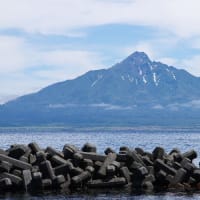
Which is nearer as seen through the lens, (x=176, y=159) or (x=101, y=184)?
(x=101, y=184)

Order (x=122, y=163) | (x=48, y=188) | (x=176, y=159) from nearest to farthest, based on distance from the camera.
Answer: (x=48, y=188)
(x=122, y=163)
(x=176, y=159)

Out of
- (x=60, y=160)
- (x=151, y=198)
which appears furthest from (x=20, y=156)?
(x=151, y=198)

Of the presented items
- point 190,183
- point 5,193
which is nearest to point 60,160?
point 5,193

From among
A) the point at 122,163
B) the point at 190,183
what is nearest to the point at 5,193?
the point at 122,163

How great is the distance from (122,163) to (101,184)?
231 centimetres

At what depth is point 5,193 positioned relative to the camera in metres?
35.7

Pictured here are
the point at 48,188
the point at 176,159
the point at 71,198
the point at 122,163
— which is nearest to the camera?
the point at 71,198

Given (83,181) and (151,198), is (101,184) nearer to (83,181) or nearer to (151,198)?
(83,181)

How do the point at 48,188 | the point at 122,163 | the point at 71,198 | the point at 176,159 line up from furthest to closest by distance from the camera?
the point at 176,159 → the point at 122,163 → the point at 48,188 → the point at 71,198

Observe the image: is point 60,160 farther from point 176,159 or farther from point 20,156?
point 176,159

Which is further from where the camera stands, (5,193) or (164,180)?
(164,180)

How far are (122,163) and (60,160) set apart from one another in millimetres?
3331

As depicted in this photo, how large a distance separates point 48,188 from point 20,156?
3360 millimetres

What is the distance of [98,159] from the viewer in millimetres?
A: 38688
